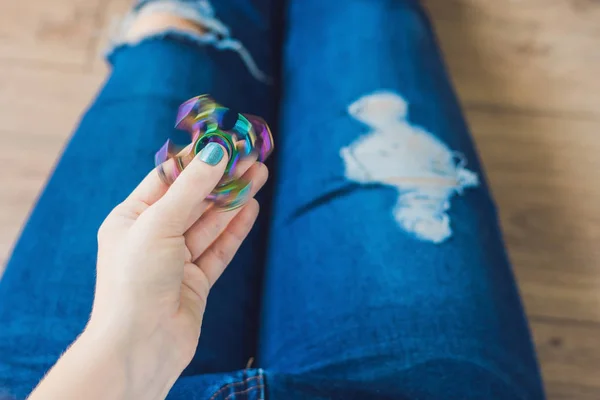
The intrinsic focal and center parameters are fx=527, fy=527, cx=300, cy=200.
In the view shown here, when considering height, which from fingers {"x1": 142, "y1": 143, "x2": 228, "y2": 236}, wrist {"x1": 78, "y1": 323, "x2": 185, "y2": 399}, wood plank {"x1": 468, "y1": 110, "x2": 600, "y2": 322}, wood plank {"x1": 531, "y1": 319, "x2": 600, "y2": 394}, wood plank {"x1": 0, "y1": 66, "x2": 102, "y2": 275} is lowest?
wood plank {"x1": 531, "y1": 319, "x2": 600, "y2": 394}

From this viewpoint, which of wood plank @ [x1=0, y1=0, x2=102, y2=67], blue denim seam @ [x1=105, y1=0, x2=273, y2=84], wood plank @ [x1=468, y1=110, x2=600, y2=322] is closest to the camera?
blue denim seam @ [x1=105, y1=0, x2=273, y2=84]

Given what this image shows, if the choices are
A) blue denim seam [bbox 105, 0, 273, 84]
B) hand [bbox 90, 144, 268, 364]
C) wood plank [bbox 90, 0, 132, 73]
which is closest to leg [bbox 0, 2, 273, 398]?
blue denim seam [bbox 105, 0, 273, 84]

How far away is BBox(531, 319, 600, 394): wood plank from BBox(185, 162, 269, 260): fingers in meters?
0.51

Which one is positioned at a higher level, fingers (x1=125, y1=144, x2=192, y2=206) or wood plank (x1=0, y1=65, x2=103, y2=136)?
wood plank (x1=0, y1=65, x2=103, y2=136)

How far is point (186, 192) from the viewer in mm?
358

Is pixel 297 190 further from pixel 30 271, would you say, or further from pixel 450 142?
pixel 30 271

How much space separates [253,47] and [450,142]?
0.97ft

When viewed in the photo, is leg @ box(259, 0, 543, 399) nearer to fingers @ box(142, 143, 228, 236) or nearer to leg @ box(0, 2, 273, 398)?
leg @ box(0, 2, 273, 398)

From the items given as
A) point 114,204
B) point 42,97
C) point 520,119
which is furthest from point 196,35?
point 520,119

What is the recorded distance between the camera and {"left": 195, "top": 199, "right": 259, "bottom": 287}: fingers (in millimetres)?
460

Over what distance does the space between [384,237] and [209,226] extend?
0.62ft

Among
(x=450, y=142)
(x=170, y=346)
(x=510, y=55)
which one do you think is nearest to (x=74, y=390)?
(x=170, y=346)

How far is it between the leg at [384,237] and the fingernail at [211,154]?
19 cm

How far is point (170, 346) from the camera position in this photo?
1.26ft
